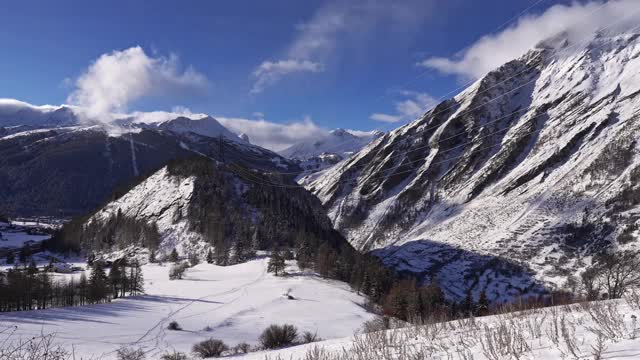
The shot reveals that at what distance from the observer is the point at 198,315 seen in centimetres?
6175

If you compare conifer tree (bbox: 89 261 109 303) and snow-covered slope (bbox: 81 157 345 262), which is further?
snow-covered slope (bbox: 81 157 345 262)

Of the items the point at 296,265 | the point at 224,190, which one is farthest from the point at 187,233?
the point at 296,265

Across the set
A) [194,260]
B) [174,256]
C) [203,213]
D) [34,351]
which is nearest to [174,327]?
[34,351]

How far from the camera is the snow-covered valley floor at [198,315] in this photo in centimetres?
4447

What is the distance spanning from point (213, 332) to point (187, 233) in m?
101

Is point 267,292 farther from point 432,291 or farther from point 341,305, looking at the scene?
point 432,291

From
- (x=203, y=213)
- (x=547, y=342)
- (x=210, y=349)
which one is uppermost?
(x=203, y=213)

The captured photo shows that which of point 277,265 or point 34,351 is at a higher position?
point 34,351

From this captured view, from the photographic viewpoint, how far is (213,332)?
2025 inches

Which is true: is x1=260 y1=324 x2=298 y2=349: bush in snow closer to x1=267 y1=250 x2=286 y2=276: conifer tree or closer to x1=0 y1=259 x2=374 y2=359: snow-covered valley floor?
x1=0 y1=259 x2=374 y2=359: snow-covered valley floor

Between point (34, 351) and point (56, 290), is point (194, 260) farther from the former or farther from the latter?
point (34, 351)

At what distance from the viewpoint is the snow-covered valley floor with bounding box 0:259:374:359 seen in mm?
44469

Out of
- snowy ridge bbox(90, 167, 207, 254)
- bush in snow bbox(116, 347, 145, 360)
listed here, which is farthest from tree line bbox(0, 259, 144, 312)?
snowy ridge bbox(90, 167, 207, 254)

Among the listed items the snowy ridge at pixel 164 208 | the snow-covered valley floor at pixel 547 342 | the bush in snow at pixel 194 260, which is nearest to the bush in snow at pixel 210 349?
the snow-covered valley floor at pixel 547 342
